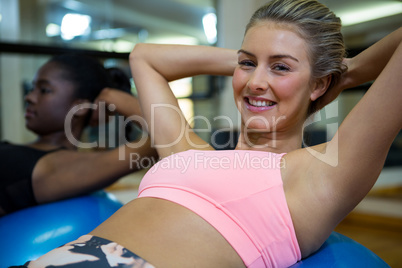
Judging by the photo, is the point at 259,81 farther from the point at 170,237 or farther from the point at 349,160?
the point at 170,237

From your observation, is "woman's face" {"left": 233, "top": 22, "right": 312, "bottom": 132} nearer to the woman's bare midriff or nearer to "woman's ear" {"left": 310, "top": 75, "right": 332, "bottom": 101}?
"woman's ear" {"left": 310, "top": 75, "right": 332, "bottom": 101}

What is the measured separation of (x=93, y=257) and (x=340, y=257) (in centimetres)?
53

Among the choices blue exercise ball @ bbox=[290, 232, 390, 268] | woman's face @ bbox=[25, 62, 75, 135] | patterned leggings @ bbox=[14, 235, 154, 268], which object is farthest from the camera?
woman's face @ bbox=[25, 62, 75, 135]

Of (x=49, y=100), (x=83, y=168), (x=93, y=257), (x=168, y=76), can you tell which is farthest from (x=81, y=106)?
(x=93, y=257)

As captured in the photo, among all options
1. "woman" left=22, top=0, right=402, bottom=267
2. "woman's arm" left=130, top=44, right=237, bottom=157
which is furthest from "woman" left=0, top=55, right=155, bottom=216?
"woman" left=22, top=0, right=402, bottom=267

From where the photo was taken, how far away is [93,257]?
711mm

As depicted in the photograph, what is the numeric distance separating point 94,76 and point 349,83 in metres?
1.03

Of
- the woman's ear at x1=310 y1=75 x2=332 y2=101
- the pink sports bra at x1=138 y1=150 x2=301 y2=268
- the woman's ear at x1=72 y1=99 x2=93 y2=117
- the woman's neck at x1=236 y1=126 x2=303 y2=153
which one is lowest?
the pink sports bra at x1=138 y1=150 x2=301 y2=268

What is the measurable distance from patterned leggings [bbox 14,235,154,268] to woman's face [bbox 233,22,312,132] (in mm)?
459

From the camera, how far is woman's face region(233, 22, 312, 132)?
0.92m

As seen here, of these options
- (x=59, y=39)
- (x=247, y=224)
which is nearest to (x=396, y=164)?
(x=247, y=224)

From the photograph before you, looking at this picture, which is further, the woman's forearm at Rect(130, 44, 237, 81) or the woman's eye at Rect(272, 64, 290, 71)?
the woman's forearm at Rect(130, 44, 237, 81)

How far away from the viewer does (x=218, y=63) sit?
1162mm

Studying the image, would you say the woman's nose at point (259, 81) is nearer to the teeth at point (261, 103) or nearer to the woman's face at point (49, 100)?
the teeth at point (261, 103)
